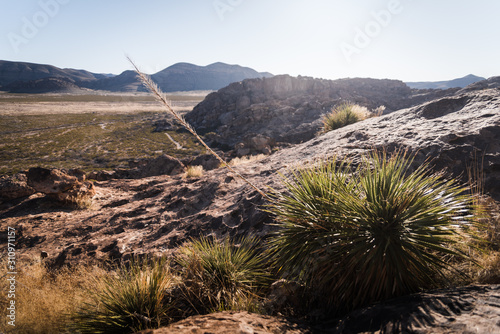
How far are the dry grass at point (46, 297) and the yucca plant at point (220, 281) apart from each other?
3.93 feet

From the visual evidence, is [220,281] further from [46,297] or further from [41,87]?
[41,87]

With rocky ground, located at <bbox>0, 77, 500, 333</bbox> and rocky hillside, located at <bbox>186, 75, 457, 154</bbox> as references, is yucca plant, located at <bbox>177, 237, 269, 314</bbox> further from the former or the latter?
rocky hillside, located at <bbox>186, 75, 457, 154</bbox>

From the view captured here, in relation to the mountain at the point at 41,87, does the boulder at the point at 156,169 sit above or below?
below

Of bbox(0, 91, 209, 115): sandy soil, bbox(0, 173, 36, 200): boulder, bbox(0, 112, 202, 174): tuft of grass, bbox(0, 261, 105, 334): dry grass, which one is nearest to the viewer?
bbox(0, 261, 105, 334): dry grass

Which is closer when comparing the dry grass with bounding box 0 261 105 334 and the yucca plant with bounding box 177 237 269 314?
the yucca plant with bounding box 177 237 269 314

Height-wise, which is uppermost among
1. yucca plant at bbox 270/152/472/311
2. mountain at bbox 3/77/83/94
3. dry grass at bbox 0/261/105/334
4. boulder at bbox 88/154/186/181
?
mountain at bbox 3/77/83/94

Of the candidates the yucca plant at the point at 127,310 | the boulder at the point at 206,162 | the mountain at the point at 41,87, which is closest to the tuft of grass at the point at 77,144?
the boulder at the point at 206,162

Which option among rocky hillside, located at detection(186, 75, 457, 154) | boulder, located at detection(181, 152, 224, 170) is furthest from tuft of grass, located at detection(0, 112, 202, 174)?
boulder, located at detection(181, 152, 224, 170)

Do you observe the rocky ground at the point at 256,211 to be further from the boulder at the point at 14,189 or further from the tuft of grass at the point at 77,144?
the tuft of grass at the point at 77,144

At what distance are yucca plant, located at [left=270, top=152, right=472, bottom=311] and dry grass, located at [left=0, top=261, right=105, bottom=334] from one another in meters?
2.65

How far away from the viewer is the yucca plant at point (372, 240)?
7.11 ft

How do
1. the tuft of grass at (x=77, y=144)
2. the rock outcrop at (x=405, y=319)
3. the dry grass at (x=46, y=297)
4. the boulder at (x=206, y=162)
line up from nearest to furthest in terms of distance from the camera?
the rock outcrop at (x=405, y=319) < the dry grass at (x=46, y=297) < the boulder at (x=206, y=162) < the tuft of grass at (x=77, y=144)

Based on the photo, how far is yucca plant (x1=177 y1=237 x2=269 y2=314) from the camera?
2719 millimetres

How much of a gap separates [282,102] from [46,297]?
52.7 meters
